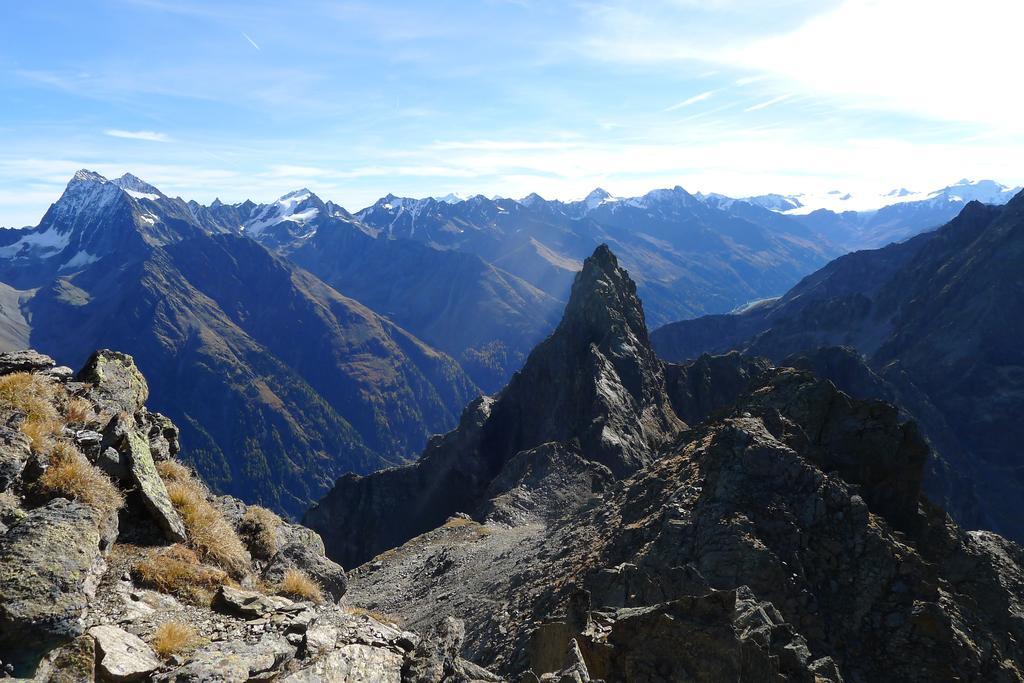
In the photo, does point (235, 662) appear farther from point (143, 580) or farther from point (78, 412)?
point (78, 412)

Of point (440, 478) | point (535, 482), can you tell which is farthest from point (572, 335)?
point (535, 482)

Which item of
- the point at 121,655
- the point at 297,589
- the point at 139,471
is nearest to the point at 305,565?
the point at 297,589

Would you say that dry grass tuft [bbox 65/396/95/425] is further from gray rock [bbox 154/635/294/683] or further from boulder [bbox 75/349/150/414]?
gray rock [bbox 154/635/294/683]

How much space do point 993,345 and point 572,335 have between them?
127910 mm

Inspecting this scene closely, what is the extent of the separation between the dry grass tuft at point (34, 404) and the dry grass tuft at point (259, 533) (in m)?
5.65

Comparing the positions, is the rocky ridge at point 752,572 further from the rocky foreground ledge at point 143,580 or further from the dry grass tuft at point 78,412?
the dry grass tuft at point 78,412

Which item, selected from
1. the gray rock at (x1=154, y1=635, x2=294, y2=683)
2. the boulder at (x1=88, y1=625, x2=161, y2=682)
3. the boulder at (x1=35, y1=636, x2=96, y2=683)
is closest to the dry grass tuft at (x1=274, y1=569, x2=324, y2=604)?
the gray rock at (x1=154, y1=635, x2=294, y2=683)

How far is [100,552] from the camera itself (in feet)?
43.4

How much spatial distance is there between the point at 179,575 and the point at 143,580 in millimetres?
745

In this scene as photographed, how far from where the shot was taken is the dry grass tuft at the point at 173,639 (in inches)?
462

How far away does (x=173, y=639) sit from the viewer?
11992 mm

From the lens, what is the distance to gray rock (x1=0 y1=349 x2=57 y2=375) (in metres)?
21.0

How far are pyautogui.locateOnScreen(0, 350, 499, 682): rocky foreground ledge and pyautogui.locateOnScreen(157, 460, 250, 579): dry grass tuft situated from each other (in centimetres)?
4

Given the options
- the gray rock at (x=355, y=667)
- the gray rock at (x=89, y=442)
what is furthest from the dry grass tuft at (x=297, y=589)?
the gray rock at (x=89, y=442)
